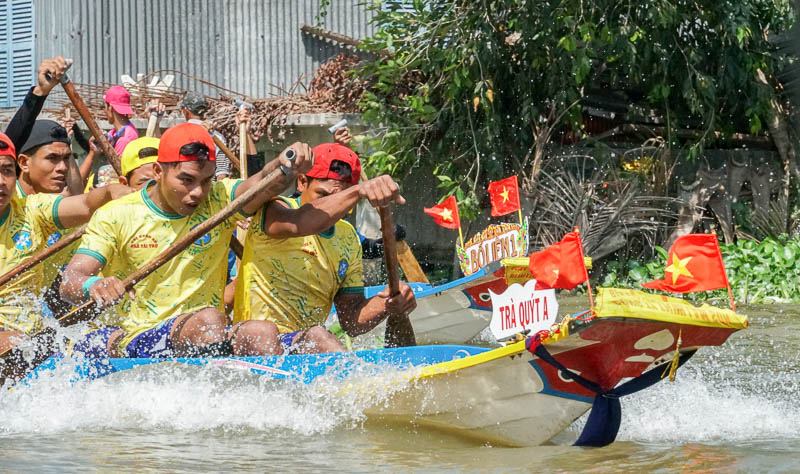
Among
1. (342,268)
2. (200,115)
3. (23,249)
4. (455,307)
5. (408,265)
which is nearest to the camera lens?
(23,249)

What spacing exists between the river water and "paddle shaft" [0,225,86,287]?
554mm

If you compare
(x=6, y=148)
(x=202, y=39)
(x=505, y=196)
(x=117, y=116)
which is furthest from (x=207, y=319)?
(x=202, y=39)

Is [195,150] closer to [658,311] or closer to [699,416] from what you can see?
[658,311]

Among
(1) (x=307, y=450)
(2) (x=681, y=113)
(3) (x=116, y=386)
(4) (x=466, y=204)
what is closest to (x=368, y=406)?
(1) (x=307, y=450)

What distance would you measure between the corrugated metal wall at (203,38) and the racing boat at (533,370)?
7787 millimetres

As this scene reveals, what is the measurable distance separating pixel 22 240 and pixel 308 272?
4.72 feet

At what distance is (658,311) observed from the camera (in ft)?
15.5

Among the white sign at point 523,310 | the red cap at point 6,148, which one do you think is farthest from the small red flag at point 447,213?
the red cap at point 6,148

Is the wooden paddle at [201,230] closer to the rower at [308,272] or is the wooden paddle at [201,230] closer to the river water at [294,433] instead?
the rower at [308,272]

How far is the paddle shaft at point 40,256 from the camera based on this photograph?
5.99 metres

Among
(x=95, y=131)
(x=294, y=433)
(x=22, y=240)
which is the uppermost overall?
(x=95, y=131)

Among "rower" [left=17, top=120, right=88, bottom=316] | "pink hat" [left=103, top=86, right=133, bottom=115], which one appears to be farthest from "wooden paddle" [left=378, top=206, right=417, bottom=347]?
"pink hat" [left=103, top=86, right=133, bottom=115]

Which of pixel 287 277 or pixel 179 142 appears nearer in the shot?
pixel 179 142

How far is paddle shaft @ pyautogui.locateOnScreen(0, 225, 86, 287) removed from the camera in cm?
599
